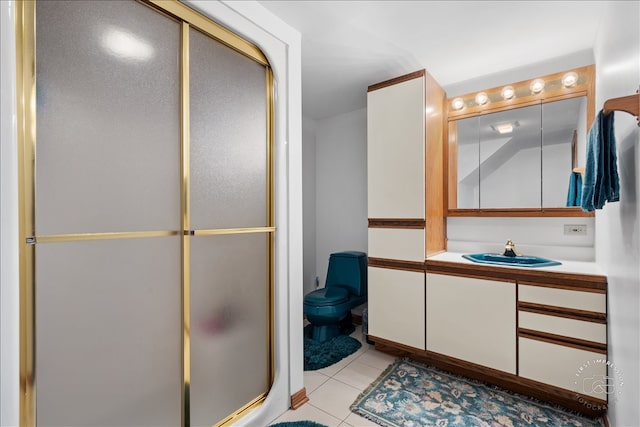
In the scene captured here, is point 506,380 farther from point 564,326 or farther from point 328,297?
point 328,297

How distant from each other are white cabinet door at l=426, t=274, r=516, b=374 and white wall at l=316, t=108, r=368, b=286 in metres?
1.23

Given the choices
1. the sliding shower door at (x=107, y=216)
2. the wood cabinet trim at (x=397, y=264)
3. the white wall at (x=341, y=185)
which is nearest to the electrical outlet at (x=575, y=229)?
the wood cabinet trim at (x=397, y=264)

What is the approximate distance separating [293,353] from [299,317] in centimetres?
22

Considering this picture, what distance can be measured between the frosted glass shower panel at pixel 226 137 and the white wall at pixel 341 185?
1811mm

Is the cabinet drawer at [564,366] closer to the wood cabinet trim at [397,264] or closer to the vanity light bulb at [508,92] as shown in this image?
the wood cabinet trim at [397,264]

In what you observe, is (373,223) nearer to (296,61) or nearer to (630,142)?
(296,61)

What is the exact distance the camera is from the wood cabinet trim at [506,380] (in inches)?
70.8

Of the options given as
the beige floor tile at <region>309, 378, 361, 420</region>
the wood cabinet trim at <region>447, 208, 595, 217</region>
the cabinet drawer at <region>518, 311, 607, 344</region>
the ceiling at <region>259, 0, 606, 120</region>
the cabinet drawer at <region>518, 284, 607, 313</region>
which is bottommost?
the beige floor tile at <region>309, 378, 361, 420</region>

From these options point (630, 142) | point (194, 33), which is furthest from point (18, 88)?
point (630, 142)

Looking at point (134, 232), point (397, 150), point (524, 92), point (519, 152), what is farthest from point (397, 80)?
point (134, 232)

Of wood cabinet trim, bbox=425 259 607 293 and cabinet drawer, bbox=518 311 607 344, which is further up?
wood cabinet trim, bbox=425 259 607 293

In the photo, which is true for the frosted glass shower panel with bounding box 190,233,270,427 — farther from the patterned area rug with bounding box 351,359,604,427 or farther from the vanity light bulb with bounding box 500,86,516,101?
the vanity light bulb with bounding box 500,86,516,101

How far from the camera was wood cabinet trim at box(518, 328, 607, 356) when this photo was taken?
1.74 metres

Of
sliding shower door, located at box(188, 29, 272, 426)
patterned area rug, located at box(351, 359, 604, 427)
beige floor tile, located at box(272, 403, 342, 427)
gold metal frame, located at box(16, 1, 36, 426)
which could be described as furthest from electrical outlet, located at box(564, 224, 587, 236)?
gold metal frame, located at box(16, 1, 36, 426)
